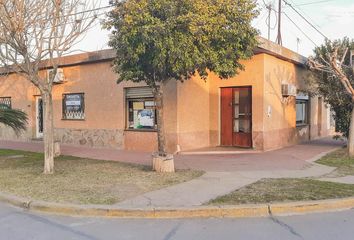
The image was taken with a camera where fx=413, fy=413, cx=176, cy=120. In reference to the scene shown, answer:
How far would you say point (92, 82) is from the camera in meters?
17.2

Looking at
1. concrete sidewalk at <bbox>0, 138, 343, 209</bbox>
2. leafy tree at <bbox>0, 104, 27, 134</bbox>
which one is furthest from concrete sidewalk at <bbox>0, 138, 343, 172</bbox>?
leafy tree at <bbox>0, 104, 27, 134</bbox>

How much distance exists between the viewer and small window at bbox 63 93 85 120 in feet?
58.4

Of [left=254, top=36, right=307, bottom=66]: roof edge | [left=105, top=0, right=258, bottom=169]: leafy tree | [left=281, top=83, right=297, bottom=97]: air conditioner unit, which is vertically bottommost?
[left=281, top=83, right=297, bottom=97]: air conditioner unit

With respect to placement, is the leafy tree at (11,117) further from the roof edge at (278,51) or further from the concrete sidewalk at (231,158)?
the roof edge at (278,51)

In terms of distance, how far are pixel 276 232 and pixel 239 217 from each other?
3.15 feet

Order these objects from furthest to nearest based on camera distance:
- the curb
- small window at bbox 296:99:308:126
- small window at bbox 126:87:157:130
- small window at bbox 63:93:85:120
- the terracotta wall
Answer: small window at bbox 296:99:308:126
small window at bbox 63:93:85:120
small window at bbox 126:87:157:130
the terracotta wall
the curb

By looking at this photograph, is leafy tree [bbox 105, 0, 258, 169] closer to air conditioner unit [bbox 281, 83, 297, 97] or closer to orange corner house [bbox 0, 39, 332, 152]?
orange corner house [bbox 0, 39, 332, 152]

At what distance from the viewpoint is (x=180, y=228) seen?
20.2 feet

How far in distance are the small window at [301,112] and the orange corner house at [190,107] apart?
48mm


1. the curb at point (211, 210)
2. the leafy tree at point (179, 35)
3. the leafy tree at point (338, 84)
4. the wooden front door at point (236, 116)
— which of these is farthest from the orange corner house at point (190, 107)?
the curb at point (211, 210)

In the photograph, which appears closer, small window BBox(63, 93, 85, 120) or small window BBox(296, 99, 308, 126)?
small window BBox(63, 93, 85, 120)

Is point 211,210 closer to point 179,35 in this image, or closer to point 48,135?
point 179,35

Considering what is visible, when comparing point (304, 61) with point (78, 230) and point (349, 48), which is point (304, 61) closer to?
point (349, 48)

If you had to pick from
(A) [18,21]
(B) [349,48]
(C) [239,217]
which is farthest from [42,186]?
(B) [349,48]
